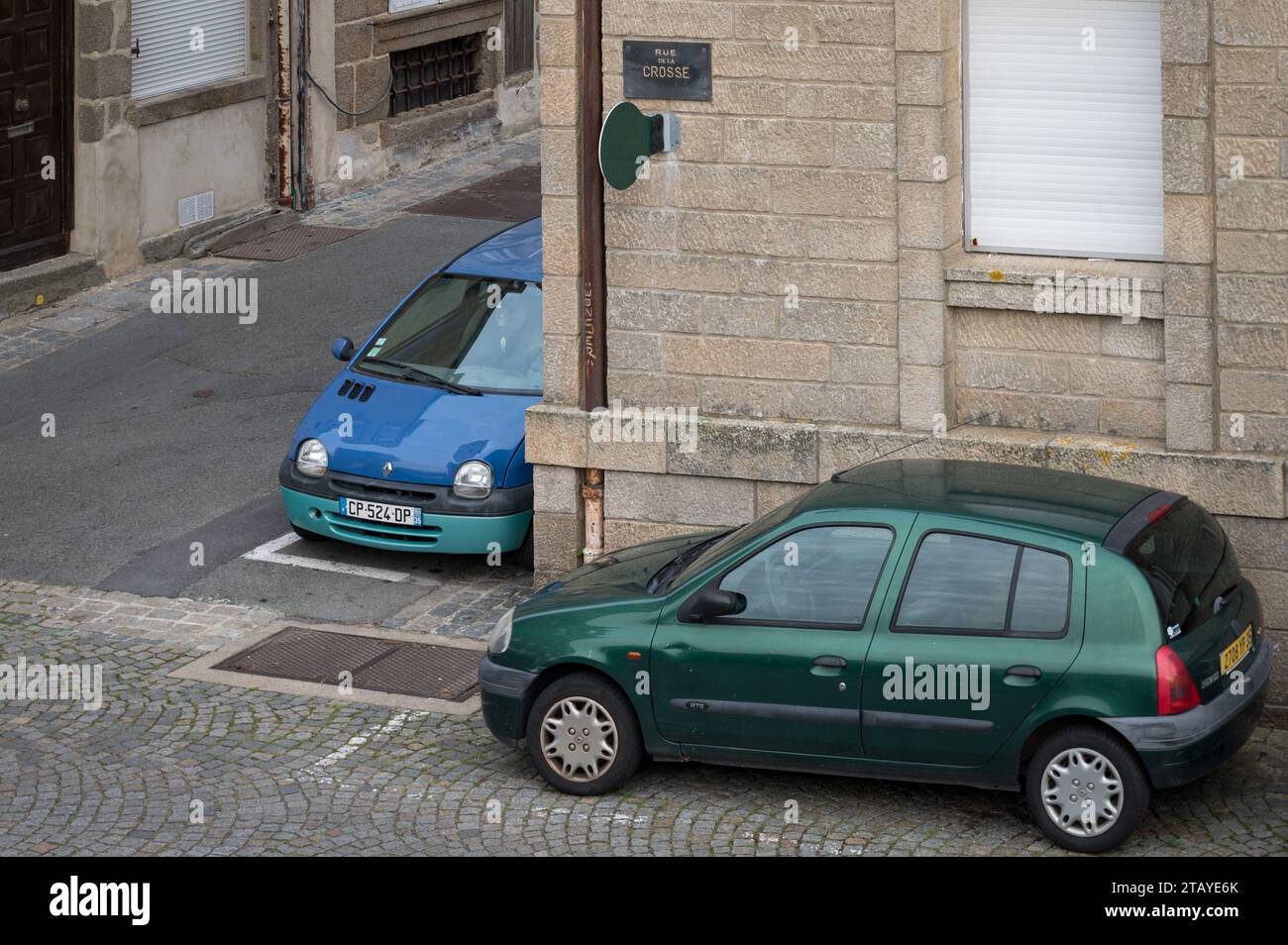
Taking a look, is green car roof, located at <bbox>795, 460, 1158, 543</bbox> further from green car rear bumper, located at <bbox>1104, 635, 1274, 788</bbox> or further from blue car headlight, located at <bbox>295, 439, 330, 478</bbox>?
blue car headlight, located at <bbox>295, 439, 330, 478</bbox>

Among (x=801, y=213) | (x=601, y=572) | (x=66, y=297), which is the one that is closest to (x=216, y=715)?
(x=601, y=572)

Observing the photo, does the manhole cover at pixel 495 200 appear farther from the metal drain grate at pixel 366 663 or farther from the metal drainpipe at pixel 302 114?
the metal drain grate at pixel 366 663

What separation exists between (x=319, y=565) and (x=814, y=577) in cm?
485

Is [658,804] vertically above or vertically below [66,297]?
below

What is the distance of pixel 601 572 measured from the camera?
10180 millimetres

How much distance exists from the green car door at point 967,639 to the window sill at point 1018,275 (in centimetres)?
242

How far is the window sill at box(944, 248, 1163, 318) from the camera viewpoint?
1084cm

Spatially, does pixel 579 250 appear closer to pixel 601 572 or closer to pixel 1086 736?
pixel 601 572

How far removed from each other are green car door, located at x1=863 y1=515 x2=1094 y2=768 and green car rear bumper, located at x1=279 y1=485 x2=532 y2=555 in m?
4.03

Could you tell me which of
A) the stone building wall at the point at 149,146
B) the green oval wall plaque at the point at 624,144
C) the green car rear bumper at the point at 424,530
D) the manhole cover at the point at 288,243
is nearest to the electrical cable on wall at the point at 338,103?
the stone building wall at the point at 149,146

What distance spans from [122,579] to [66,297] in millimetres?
6461

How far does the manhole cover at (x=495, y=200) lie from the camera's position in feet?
68.8

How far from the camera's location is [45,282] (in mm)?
18172

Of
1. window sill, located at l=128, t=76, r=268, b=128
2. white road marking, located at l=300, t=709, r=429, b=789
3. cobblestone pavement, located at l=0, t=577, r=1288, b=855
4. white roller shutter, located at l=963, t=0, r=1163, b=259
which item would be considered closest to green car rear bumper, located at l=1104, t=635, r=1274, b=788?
cobblestone pavement, located at l=0, t=577, r=1288, b=855
